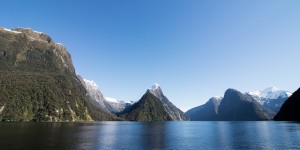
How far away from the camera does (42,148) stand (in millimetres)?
78750

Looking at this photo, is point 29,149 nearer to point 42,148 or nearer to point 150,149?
point 42,148

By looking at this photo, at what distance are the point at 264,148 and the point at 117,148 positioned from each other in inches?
1838

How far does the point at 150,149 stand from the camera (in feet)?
289

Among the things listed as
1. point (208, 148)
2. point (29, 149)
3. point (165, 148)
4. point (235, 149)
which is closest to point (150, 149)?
point (165, 148)

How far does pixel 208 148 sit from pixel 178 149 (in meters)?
10.1

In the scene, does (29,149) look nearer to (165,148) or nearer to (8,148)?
(8,148)

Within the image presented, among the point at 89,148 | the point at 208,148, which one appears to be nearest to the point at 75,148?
the point at 89,148

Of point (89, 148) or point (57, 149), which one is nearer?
point (57, 149)

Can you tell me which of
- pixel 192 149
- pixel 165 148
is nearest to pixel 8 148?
pixel 165 148

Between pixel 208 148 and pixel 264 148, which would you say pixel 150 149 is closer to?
pixel 208 148

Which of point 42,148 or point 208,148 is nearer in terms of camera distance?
point 42,148

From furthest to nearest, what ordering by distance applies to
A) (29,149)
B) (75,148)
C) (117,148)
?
(117,148) < (75,148) < (29,149)

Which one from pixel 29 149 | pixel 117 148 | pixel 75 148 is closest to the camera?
pixel 29 149

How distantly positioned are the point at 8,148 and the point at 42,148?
28.1ft
